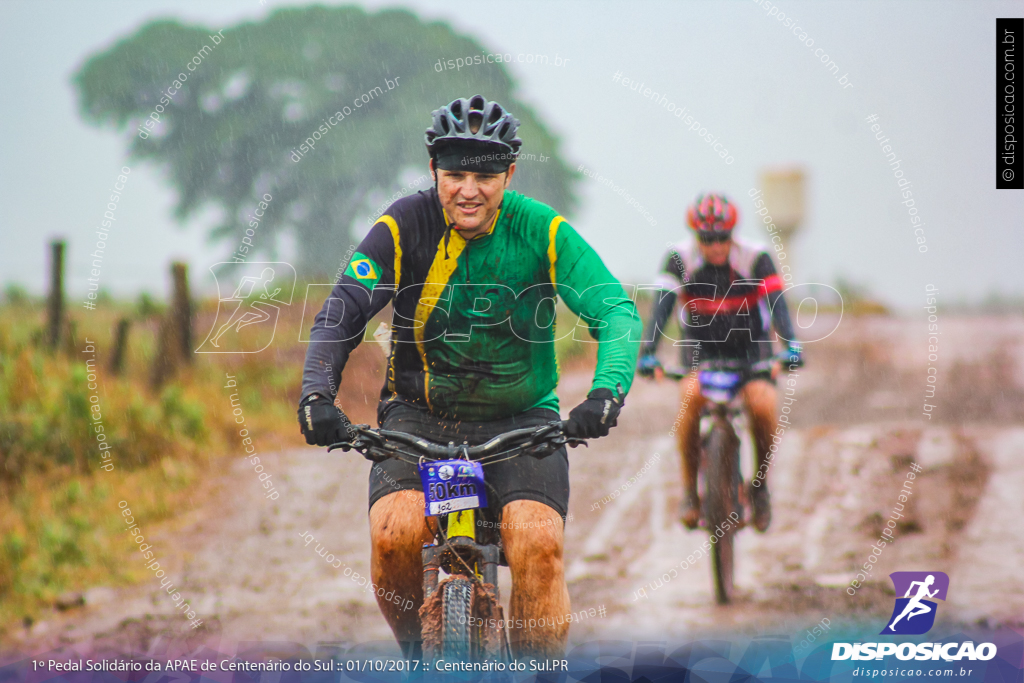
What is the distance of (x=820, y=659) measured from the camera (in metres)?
5.16

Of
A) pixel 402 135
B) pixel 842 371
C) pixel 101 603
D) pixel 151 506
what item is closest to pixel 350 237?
pixel 402 135

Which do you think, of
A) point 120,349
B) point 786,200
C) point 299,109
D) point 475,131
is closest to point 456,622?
point 475,131

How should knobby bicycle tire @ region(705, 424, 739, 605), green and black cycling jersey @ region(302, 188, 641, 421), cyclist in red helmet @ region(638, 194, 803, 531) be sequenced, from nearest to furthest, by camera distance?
green and black cycling jersey @ region(302, 188, 641, 421)
knobby bicycle tire @ region(705, 424, 739, 605)
cyclist in red helmet @ region(638, 194, 803, 531)

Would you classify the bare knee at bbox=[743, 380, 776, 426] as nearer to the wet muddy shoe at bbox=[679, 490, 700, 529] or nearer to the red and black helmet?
the wet muddy shoe at bbox=[679, 490, 700, 529]

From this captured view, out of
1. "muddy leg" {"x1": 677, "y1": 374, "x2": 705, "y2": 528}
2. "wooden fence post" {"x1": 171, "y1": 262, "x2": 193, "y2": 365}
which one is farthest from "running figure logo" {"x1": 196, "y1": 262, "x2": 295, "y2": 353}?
"muddy leg" {"x1": 677, "y1": 374, "x2": 705, "y2": 528}

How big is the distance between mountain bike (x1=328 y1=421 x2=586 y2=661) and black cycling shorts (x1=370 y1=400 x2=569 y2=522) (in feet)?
0.32

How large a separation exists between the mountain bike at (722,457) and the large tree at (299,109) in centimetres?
1443

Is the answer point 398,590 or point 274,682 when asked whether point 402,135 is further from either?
point 398,590

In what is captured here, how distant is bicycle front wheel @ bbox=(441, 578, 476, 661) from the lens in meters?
3.17

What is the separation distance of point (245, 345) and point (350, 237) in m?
6.64

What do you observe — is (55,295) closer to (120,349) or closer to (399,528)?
(120,349)

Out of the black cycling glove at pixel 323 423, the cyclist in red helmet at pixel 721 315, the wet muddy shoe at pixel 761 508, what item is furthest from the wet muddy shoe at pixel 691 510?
the black cycling glove at pixel 323 423

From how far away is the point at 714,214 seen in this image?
6.49 metres

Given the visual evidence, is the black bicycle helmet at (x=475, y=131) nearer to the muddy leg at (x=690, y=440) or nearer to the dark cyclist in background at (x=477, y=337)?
the dark cyclist in background at (x=477, y=337)
